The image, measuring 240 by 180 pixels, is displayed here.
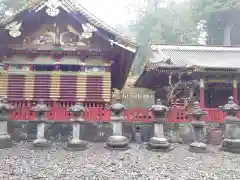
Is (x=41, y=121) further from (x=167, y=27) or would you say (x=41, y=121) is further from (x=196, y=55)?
(x=167, y=27)

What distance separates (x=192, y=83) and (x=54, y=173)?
12222 millimetres

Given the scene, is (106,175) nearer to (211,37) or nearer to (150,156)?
(150,156)

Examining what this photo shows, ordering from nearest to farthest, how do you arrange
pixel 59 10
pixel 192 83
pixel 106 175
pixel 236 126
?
pixel 106 175, pixel 236 126, pixel 59 10, pixel 192 83

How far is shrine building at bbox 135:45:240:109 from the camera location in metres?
14.2

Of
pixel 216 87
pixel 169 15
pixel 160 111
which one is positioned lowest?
pixel 160 111

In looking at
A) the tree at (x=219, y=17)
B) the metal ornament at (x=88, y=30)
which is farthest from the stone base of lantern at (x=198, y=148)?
the tree at (x=219, y=17)

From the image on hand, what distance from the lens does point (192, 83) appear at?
15.5 metres

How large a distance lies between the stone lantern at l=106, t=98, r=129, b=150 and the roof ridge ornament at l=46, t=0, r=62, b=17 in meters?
5.10

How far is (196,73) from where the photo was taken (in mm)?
14859

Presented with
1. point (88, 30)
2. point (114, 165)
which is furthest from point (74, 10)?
point (114, 165)

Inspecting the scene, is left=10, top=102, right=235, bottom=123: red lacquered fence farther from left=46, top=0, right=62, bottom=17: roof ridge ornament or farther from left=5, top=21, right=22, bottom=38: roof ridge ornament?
left=46, top=0, right=62, bottom=17: roof ridge ornament

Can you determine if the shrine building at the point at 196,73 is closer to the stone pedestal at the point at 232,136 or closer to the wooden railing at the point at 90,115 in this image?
→ the wooden railing at the point at 90,115

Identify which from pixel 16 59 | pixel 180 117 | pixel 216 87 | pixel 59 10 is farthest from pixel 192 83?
pixel 16 59

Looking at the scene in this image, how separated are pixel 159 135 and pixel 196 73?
7.65 metres
